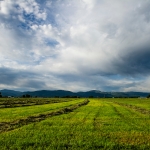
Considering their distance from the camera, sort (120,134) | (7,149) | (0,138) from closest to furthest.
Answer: (7,149) < (0,138) < (120,134)

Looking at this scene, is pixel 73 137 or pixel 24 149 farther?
pixel 73 137

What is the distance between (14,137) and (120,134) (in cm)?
862

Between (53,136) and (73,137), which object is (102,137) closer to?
(73,137)

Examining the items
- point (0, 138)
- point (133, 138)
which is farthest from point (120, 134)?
point (0, 138)

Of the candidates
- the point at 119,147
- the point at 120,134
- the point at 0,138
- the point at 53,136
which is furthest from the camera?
the point at 120,134

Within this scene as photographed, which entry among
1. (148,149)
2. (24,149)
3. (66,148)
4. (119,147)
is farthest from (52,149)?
(148,149)

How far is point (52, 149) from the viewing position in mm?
12375

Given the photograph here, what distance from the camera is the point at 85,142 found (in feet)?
46.2

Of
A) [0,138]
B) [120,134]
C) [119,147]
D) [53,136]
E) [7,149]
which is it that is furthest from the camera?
[120,134]

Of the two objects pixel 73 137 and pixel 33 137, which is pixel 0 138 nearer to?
pixel 33 137

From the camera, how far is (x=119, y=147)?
43.5 ft

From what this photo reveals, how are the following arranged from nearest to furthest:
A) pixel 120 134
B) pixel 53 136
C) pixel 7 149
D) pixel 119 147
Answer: pixel 7 149
pixel 119 147
pixel 53 136
pixel 120 134

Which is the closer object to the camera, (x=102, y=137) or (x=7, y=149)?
(x=7, y=149)

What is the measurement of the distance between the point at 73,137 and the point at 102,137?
227 cm
